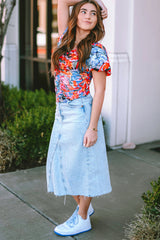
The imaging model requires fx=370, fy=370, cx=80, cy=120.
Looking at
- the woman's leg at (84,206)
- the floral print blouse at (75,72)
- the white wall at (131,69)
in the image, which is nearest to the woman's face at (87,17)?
the floral print blouse at (75,72)

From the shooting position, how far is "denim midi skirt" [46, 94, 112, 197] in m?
2.82

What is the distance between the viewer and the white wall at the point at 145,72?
18.3 ft

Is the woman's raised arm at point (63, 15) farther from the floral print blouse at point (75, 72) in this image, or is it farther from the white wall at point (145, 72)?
the white wall at point (145, 72)

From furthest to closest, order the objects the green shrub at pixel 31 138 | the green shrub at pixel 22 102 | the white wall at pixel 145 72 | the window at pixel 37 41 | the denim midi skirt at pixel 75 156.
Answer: the window at pixel 37 41
the green shrub at pixel 22 102
the white wall at pixel 145 72
the green shrub at pixel 31 138
the denim midi skirt at pixel 75 156

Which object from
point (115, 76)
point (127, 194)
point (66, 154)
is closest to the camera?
point (66, 154)

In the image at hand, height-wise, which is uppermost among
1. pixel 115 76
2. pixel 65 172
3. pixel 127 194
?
pixel 115 76

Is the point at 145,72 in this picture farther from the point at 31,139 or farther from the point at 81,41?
the point at 81,41

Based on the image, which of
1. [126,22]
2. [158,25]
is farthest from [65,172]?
[158,25]

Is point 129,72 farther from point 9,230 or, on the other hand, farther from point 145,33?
point 9,230

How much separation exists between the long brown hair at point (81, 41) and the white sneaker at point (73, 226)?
126cm

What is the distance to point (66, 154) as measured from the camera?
2859mm

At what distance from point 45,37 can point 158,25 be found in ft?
9.57

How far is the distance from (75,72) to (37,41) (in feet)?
18.8

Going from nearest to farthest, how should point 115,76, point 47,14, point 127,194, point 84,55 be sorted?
point 84,55 < point 127,194 < point 115,76 < point 47,14
